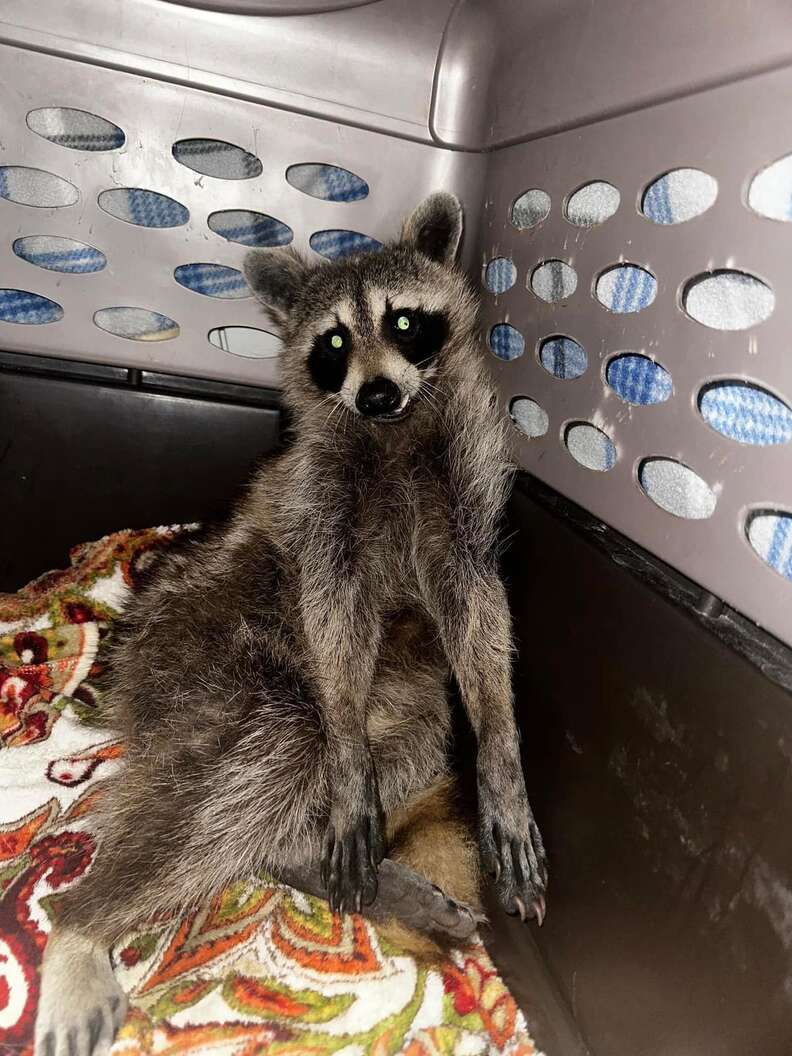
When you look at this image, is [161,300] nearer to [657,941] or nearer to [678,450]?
[678,450]

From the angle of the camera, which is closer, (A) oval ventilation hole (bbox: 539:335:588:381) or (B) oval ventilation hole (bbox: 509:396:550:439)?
(A) oval ventilation hole (bbox: 539:335:588:381)

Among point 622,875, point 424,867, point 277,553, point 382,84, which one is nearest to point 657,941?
point 622,875

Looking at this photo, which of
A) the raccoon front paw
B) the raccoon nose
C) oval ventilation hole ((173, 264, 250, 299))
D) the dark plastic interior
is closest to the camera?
the dark plastic interior

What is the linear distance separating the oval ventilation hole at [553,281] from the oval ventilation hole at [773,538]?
0.57m

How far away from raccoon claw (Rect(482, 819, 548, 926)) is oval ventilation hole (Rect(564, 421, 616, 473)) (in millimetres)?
651

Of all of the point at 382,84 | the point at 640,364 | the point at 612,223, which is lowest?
the point at 640,364

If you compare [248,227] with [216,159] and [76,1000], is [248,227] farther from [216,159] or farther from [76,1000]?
[76,1000]

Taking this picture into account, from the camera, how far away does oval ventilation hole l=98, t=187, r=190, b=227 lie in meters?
1.67

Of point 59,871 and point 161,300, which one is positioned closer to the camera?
point 59,871

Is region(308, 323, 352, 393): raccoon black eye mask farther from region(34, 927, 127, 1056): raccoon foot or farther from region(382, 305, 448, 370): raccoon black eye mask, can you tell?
region(34, 927, 127, 1056): raccoon foot

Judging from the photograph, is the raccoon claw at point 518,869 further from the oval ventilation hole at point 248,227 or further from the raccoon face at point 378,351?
the oval ventilation hole at point 248,227

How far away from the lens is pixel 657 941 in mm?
1056

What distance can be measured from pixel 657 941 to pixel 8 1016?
3.35 feet

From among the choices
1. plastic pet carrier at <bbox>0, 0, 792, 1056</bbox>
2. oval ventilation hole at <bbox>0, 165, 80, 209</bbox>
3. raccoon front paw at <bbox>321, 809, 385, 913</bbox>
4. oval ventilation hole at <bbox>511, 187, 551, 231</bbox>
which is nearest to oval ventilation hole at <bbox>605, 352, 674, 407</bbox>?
plastic pet carrier at <bbox>0, 0, 792, 1056</bbox>
